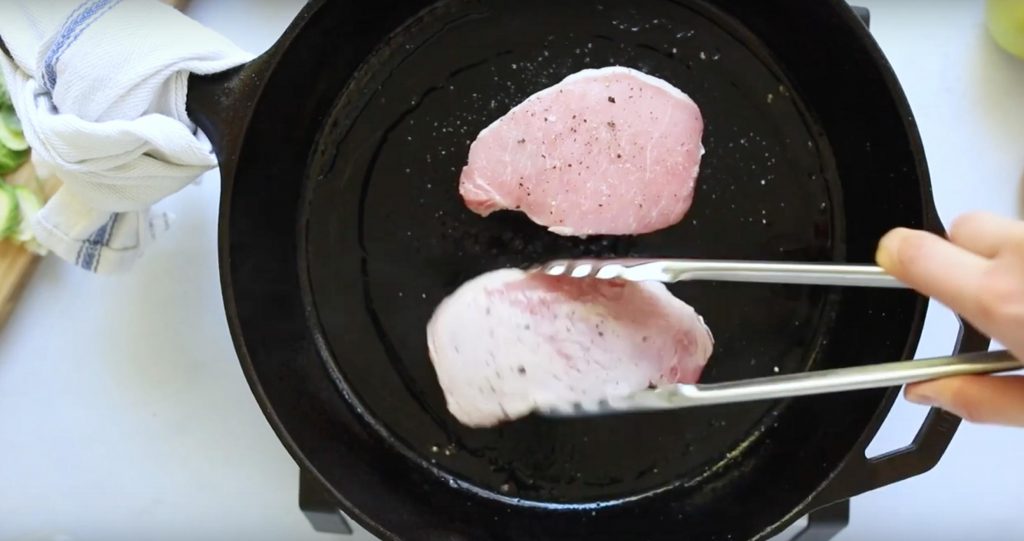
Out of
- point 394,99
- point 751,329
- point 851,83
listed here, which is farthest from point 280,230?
point 851,83

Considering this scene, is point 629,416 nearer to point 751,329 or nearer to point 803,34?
point 751,329

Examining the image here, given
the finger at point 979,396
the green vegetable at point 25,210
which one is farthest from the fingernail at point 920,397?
the green vegetable at point 25,210

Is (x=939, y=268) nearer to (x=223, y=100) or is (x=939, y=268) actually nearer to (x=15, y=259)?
(x=223, y=100)

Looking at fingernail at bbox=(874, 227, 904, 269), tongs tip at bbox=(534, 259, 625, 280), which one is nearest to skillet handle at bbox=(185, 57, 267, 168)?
tongs tip at bbox=(534, 259, 625, 280)

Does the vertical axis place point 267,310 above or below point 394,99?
below

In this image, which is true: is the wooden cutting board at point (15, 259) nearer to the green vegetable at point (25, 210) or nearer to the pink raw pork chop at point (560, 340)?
the green vegetable at point (25, 210)

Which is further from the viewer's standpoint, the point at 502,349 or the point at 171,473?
the point at 171,473
